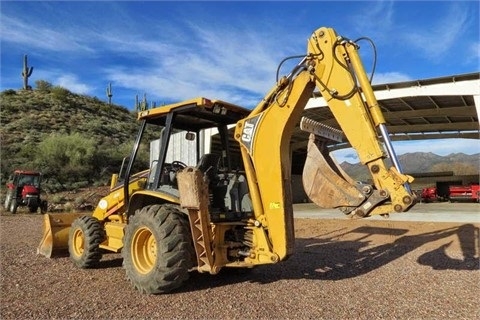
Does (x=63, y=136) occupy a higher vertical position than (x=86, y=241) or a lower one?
higher

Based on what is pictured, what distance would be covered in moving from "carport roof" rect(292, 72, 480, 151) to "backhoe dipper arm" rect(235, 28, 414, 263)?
46.3 feet

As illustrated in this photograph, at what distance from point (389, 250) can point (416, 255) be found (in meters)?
0.73

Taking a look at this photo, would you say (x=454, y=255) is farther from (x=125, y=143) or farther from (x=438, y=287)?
(x=125, y=143)

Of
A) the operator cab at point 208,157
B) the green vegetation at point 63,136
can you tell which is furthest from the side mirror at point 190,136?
the green vegetation at point 63,136

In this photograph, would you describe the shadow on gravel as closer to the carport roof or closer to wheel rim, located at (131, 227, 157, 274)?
wheel rim, located at (131, 227, 157, 274)

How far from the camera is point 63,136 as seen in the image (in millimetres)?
34344

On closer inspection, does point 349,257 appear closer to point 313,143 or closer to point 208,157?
point 313,143

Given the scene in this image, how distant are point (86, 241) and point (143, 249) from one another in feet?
5.46

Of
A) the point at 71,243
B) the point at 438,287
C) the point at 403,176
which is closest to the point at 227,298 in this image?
the point at 403,176

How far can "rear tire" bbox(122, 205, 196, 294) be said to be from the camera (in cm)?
538

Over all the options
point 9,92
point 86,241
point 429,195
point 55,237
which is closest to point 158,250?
point 86,241

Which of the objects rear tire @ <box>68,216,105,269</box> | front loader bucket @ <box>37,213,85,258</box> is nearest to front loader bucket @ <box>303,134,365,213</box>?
rear tire @ <box>68,216,105,269</box>

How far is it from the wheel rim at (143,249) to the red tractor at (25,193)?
1771cm

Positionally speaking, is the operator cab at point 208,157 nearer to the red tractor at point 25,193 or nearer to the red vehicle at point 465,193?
the red tractor at point 25,193
